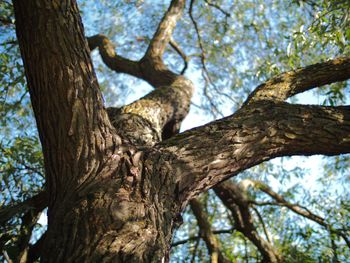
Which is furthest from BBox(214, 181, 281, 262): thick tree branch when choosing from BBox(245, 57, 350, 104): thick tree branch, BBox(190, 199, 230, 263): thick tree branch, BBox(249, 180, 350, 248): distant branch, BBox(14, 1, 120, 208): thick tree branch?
BBox(14, 1, 120, 208): thick tree branch

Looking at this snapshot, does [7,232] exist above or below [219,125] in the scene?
below

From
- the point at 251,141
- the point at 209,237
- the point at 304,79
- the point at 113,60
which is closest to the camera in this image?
the point at 251,141

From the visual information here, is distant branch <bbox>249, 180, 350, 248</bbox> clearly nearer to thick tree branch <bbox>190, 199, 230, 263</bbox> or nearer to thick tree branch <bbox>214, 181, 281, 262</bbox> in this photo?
thick tree branch <bbox>214, 181, 281, 262</bbox>

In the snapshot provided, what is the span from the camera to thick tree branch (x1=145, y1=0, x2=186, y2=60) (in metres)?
4.94

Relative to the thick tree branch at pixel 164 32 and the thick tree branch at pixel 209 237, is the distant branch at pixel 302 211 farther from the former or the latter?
the thick tree branch at pixel 164 32

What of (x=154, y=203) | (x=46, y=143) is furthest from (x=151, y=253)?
(x=46, y=143)

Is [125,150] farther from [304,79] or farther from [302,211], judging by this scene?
[302,211]

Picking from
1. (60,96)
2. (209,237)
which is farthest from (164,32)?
(60,96)

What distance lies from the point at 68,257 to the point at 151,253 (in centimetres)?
34

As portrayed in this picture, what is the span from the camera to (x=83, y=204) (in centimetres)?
170

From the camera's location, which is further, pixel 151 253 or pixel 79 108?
pixel 79 108

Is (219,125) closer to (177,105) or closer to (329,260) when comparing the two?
(177,105)

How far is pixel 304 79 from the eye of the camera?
10.0ft

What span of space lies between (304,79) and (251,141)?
3.50 feet
